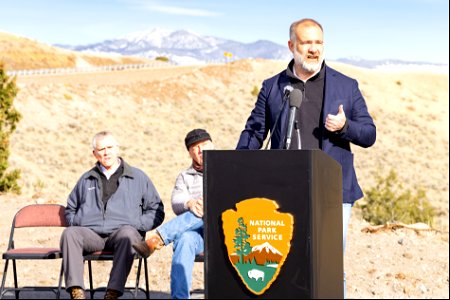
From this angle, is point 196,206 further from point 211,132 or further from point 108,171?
point 211,132

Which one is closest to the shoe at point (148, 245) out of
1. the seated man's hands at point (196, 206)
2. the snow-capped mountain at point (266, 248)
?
the seated man's hands at point (196, 206)

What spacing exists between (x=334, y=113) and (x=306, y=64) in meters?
0.32

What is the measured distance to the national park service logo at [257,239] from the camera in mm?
4414

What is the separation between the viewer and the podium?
4379 mm

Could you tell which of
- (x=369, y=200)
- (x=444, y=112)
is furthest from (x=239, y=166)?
(x=444, y=112)

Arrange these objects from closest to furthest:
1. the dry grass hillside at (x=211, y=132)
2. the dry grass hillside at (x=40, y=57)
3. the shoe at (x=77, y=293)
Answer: the shoe at (x=77, y=293) → the dry grass hillside at (x=211, y=132) → the dry grass hillside at (x=40, y=57)

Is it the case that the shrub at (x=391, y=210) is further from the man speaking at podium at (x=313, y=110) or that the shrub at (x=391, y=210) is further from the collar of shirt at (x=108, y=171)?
the man speaking at podium at (x=313, y=110)

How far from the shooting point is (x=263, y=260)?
4.47 meters

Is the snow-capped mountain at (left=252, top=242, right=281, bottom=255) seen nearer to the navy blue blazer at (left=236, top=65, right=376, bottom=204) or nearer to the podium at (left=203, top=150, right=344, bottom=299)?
the podium at (left=203, top=150, right=344, bottom=299)

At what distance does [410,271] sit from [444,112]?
53780 millimetres

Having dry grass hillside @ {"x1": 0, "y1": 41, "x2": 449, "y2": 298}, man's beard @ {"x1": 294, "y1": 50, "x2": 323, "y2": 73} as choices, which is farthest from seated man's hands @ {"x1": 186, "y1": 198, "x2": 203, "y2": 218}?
dry grass hillside @ {"x1": 0, "y1": 41, "x2": 449, "y2": 298}

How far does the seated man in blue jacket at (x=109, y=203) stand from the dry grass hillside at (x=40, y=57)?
195ft

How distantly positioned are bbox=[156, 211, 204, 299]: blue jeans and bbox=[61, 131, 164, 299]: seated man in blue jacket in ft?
1.73

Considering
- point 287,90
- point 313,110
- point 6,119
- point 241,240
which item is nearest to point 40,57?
point 6,119
